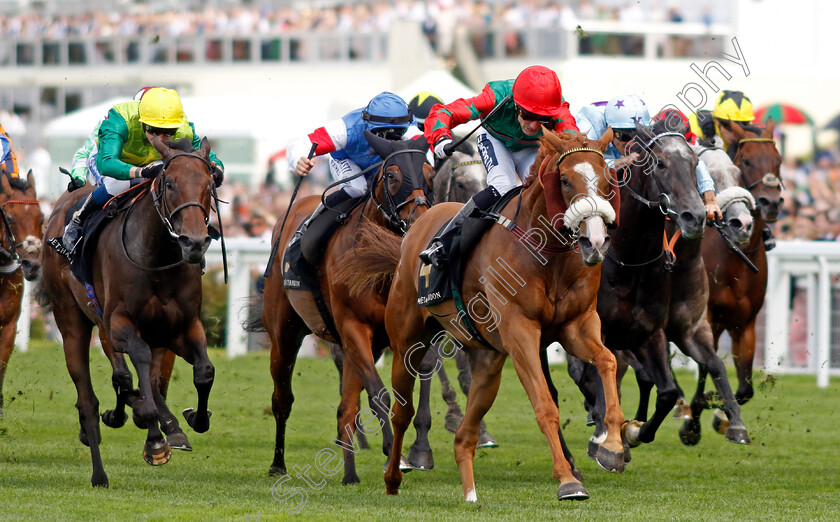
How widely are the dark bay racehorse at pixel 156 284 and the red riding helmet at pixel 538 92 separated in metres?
1.63

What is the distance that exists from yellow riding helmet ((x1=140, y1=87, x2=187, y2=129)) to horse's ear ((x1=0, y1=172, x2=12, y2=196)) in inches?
99.1

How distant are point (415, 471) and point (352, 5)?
63.2 ft

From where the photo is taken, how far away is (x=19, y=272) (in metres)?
8.97

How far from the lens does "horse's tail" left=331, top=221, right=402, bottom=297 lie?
6680mm

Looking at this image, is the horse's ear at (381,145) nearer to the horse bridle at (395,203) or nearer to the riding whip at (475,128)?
the horse bridle at (395,203)

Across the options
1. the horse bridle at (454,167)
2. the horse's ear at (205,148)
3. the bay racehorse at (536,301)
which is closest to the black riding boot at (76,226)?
the horse's ear at (205,148)

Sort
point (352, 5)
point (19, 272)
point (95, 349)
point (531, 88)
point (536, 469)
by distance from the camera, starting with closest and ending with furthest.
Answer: point (531, 88), point (536, 469), point (19, 272), point (95, 349), point (352, 5)

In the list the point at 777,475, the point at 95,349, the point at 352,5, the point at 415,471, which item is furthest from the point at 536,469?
the point at 352,5

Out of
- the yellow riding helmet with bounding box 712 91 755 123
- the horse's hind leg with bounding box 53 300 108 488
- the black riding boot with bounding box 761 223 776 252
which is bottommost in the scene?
the horse's hind leg with bounding box 53 300 108 488

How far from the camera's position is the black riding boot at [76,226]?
23.6 ft

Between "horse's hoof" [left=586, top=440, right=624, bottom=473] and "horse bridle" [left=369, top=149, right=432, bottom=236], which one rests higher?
"horse bridle" [left=369, top=149, right=432, bottom=236]

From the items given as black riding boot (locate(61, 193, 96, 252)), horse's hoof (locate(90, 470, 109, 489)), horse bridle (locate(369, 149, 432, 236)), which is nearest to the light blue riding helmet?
horse bridle (locate(369, 149, 432, 236))

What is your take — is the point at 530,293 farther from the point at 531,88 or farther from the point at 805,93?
the point at 805,93

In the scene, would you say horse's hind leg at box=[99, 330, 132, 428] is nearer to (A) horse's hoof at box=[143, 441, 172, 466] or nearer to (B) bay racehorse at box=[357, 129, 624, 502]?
(A) horse's hoof at box=[143, 441, 172, 466]
